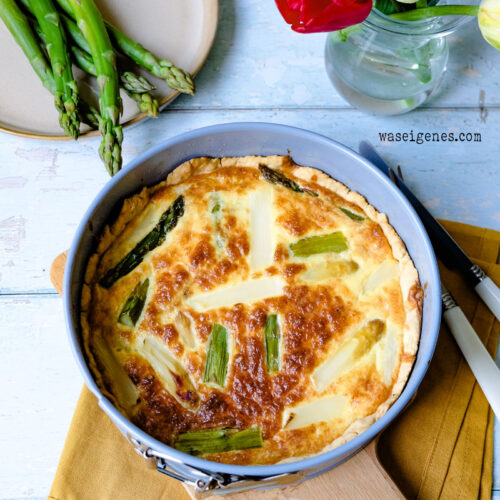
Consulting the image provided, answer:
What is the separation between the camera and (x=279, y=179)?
78.5 inches

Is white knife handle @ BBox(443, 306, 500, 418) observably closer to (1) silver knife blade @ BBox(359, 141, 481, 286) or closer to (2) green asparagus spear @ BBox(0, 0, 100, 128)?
(1) silver knife blade @ BBox(359, 141, 481, 286)

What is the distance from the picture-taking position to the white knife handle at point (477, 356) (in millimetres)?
1898

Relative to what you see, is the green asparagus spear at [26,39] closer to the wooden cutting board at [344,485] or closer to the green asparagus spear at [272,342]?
the green asparagus spear at [272,342]

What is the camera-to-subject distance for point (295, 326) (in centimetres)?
182

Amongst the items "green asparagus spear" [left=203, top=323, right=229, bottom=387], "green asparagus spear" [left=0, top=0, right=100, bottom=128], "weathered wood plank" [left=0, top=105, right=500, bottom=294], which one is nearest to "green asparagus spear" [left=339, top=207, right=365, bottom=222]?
"weathered wood plank" [left=0, top=105, right=500, bottom=294]

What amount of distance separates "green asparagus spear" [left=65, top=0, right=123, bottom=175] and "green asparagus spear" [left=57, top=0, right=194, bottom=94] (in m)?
0.07

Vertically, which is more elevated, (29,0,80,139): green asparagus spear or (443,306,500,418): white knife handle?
(29,0,80,139): green asparagus spear

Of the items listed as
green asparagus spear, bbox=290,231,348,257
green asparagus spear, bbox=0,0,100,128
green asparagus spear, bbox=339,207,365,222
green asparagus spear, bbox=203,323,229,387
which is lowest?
→ green asparagus spear, bbox=203,323,229,387

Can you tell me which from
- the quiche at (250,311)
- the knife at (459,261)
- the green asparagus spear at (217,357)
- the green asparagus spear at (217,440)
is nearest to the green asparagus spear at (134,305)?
the quiche at (250,311)

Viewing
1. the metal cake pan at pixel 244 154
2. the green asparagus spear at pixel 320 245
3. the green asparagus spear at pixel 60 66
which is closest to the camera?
the metal cake pan at pixel 244 154

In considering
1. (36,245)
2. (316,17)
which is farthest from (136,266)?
(316,17)

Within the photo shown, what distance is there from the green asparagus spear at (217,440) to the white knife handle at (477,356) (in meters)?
0.77

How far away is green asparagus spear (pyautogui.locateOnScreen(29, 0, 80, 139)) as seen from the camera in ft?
6.63

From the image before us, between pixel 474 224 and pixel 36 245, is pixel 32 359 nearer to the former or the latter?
pixel 36 245
